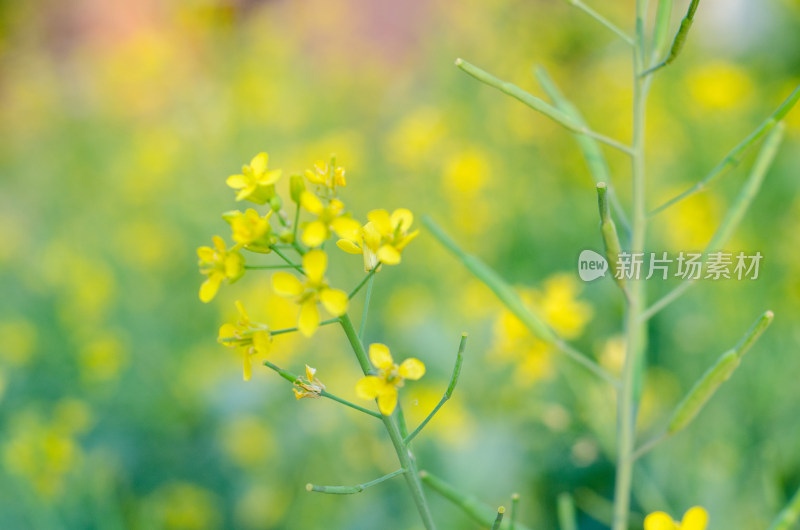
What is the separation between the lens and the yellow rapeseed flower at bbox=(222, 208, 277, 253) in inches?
23.4

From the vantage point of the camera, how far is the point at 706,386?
711mm

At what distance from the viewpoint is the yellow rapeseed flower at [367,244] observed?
63 centimetres

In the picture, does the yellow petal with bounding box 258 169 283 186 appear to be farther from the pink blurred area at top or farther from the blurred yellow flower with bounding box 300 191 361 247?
the pink blurred area at top

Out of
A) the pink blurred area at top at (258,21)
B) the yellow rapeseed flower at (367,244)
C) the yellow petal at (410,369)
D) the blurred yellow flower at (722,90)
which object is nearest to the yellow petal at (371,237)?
the yellow rapeseed flower at (367,244)

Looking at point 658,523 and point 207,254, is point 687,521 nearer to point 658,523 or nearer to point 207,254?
point 658,523

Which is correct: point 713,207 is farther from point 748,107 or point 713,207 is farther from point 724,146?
point 748,107

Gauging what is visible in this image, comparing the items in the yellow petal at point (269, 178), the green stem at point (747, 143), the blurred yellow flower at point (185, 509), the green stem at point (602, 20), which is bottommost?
the blurred yellow flower at point (185, 509)

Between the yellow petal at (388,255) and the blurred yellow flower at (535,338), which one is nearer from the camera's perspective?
the yellow petal at (388,255)

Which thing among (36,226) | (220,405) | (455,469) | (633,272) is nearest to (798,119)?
(455,469)

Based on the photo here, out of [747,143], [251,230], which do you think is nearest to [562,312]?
[747,143]

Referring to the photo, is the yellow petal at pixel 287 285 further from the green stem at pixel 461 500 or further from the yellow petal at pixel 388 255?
the green stem at pixel 461 500

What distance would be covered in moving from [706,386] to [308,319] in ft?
1.42

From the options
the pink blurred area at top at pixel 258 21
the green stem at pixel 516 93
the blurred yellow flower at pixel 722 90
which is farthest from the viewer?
the pink blurred area at top at pixel 258 21

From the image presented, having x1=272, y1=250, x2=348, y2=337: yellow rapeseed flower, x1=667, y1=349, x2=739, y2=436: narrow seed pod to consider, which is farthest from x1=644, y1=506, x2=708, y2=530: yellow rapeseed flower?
x1=272, y1=250, x2=348, y2=337: yellow rapeseed flower
